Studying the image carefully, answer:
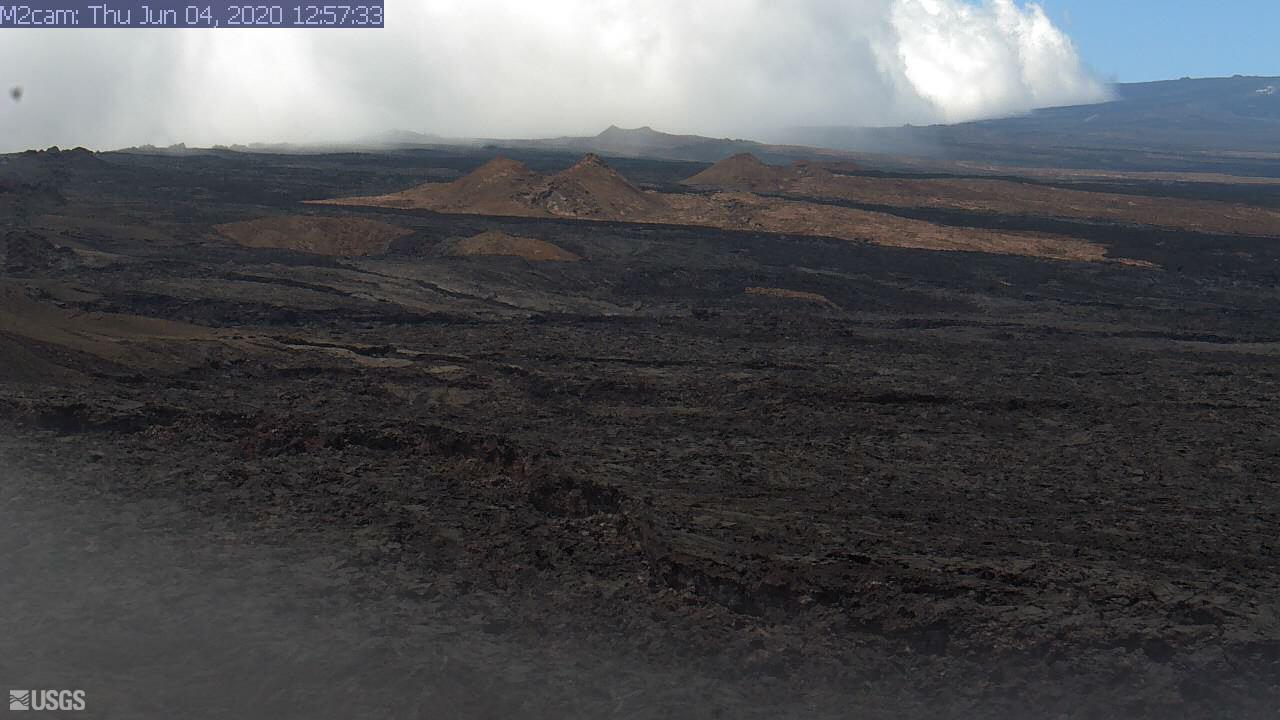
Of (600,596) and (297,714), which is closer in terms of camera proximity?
(297,714)

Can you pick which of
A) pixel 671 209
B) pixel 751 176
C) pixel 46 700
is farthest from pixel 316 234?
pixel 751 176

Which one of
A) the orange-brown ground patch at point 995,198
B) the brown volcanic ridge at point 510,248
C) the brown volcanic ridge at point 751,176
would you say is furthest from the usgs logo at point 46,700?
the brown volcanic ridge at point 751,176

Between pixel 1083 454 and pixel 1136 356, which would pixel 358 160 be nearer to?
pixel 1136 356

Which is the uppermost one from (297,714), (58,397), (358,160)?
(358,160)

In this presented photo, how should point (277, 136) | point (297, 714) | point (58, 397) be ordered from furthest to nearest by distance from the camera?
point (277, 136), point (58, 397), point (297, 714)

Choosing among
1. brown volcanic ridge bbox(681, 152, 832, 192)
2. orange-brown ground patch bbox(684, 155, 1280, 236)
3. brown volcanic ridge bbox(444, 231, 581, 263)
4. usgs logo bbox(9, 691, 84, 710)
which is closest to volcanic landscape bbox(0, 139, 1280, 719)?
brown volcanic ridge bbox(444, 231, 581, 263)

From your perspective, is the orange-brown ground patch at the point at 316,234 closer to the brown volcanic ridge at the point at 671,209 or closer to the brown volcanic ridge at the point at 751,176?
the brown volcanic ridge at the point at 671,209

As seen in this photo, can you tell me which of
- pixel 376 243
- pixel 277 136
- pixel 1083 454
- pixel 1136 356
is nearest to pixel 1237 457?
pixel 1083 454

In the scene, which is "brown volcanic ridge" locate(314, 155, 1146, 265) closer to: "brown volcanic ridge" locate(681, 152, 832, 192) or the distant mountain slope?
"brown volcanic ridge" locate(681, 152, 832, 192)
